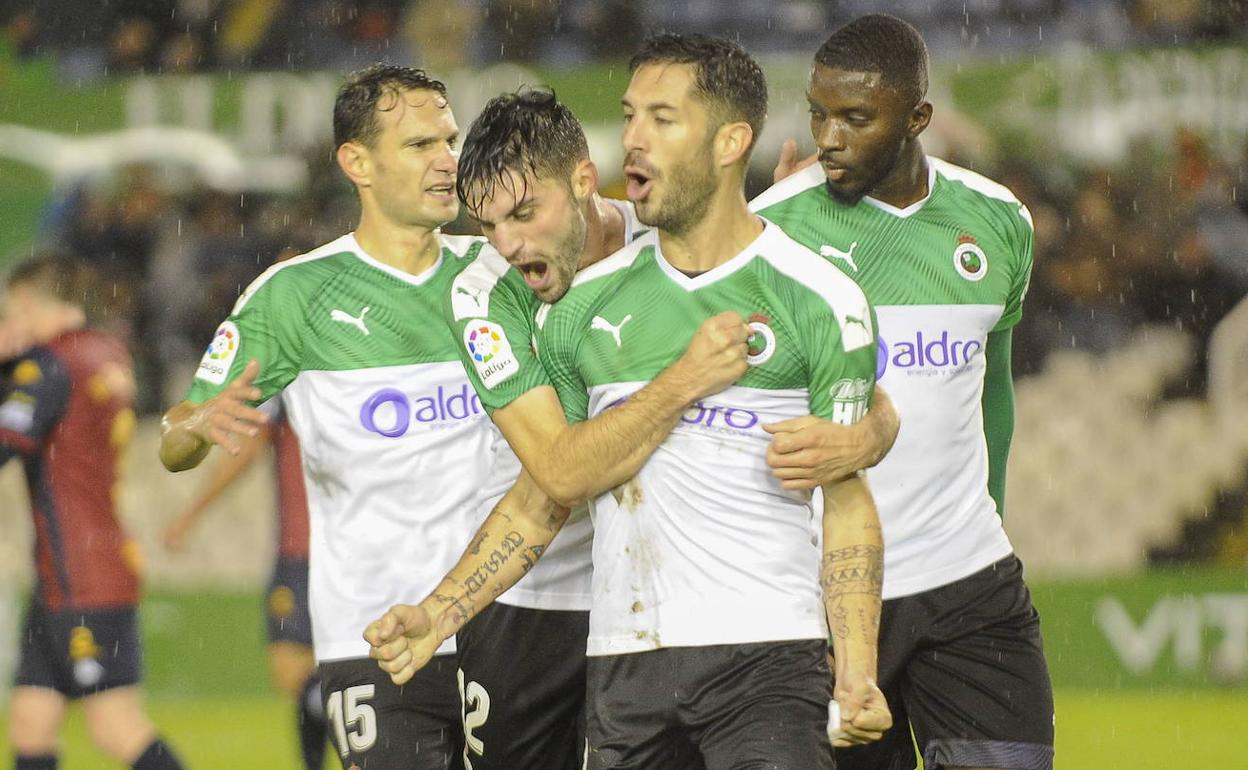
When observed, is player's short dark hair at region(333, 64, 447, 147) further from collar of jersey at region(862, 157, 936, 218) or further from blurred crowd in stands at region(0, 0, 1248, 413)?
blurred crowd in stands at region(0, 0, 1248, 413)

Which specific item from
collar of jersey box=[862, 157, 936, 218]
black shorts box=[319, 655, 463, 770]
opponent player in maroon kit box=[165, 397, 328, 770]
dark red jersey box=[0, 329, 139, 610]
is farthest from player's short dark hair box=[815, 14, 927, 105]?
dark red jersey box=[0, 329, 139, 610]

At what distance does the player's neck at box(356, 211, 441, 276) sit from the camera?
4.89 meters

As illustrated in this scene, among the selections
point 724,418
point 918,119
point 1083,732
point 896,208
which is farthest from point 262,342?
point 1083,732

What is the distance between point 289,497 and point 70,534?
2.70 ft

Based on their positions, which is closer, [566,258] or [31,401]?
[566,258]

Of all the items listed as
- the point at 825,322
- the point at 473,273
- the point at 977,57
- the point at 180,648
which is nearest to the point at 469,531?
the point at 473,273

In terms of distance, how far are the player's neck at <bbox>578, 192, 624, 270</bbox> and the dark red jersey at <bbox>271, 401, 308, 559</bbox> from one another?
3.22m

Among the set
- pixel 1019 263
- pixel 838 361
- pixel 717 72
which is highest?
pixel 717 72

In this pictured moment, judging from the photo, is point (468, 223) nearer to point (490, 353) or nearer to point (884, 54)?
point (884, 54)

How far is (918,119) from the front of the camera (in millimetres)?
4785

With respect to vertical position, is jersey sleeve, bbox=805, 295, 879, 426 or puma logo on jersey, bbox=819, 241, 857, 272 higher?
puma logo on jersey, bbox=819, 241, 857, 272

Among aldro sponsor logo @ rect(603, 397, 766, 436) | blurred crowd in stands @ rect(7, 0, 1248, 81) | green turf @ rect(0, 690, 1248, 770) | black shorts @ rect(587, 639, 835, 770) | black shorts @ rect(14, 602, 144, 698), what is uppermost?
blurred crowd in stands @ rect(7, 0, 1248, 81)

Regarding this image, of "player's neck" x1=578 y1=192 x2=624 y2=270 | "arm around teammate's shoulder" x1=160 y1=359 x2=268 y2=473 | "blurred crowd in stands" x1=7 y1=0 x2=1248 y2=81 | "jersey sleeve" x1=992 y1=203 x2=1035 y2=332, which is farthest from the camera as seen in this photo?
"blurred crowd in stands" x1=7 y1=0 x2=1248 y2=81

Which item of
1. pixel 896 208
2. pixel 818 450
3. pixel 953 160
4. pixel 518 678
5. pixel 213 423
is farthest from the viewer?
pixel 953 160
